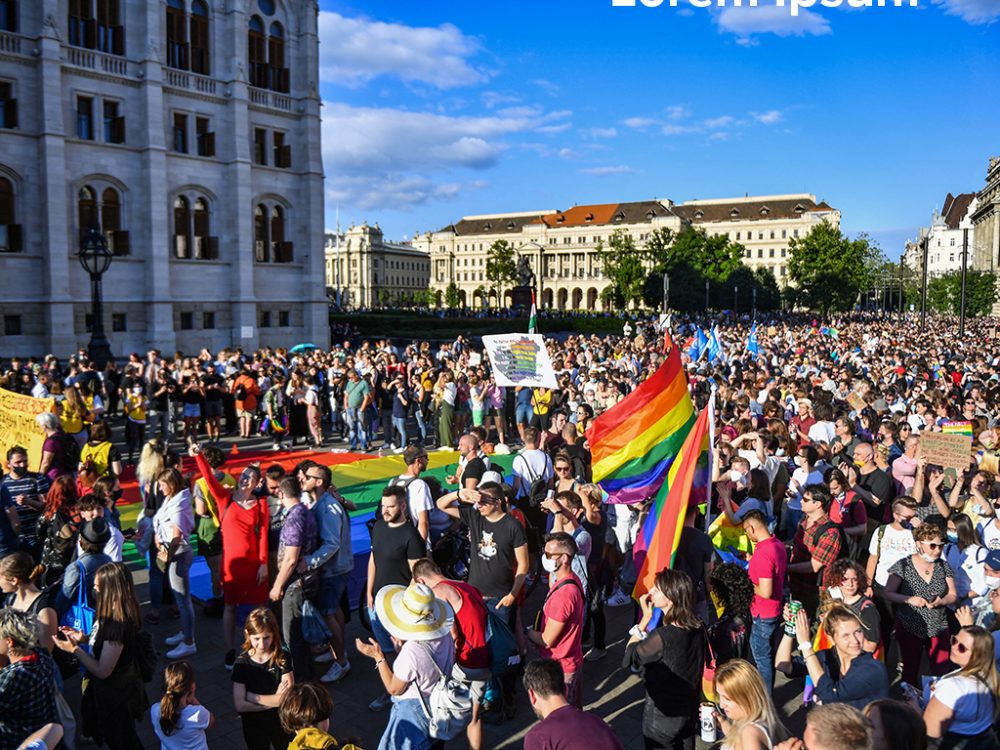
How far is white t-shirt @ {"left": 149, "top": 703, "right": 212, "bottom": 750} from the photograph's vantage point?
444 cm

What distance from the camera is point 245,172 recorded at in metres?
35.9

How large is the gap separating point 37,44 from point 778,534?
33.4 m

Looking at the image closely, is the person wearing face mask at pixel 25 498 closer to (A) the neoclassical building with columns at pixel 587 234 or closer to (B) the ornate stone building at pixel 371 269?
(A) the neoclassical building with columns at pixel 587 234

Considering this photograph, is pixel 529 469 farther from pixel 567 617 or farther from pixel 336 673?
pixel 567 617

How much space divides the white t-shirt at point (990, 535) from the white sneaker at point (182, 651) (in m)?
7.08

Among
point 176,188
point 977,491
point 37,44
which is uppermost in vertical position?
point 37,44

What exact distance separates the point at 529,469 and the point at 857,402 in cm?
749

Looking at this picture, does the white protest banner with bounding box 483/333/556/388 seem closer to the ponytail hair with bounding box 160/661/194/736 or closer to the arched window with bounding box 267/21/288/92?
the ponytail hair with bounding box 160/661/194/736

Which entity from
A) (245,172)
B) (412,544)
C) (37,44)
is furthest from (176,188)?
(412,544)

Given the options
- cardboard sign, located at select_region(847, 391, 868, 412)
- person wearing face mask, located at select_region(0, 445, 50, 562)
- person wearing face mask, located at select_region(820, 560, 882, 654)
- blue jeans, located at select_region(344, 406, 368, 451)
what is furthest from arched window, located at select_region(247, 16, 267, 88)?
person wearing face mask, located at select_region(820, 560, 882, 654)

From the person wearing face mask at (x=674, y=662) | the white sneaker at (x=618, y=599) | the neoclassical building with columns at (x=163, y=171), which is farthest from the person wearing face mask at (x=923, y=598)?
the neoclassical building with columns at (x=163, y=171)

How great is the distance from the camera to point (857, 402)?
1344cm

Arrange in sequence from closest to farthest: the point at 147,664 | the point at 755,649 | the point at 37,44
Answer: the point at 147,664 → the point at 755,649 → the point at 37,44

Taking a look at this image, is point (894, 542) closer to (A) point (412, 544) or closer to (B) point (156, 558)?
(A) point (412, 544)
